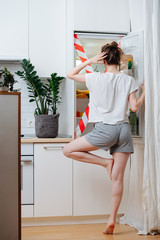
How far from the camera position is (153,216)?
2.94 m

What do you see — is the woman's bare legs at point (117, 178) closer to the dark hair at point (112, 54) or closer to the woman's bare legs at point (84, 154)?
the woman's bare legs at point (84, 154)

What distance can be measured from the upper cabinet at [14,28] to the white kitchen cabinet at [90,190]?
1.39m

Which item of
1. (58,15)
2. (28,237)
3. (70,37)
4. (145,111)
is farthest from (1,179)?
(58,15)

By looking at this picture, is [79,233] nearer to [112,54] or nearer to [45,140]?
[45,140]

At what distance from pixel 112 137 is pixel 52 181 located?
2.68 feet

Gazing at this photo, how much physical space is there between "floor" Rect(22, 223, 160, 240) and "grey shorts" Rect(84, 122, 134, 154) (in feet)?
2.40

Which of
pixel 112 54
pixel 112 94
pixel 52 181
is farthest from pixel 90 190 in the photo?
pixel 112 54

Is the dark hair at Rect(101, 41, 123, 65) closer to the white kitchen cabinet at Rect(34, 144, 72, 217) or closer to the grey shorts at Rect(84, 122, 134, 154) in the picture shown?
the grey shorts at Rect(84, 122, 134, 154)

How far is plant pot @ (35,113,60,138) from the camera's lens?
338cm

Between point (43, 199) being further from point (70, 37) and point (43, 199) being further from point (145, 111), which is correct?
point (70, 37)

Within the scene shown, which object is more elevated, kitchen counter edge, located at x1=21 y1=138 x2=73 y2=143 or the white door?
the white door

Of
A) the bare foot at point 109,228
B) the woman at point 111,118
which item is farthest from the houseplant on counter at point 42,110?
the bare foot at point 109,228

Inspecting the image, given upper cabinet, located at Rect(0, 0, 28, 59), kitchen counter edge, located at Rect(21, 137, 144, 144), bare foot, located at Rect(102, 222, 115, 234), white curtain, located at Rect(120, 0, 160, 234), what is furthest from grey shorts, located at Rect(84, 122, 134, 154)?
upper cabinet, located at Rect(0, 0, 28, 59)

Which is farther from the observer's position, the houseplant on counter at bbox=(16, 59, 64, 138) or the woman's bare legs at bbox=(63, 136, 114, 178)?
the houseplant on counter at bbox=(16, 59, 64, 138)
